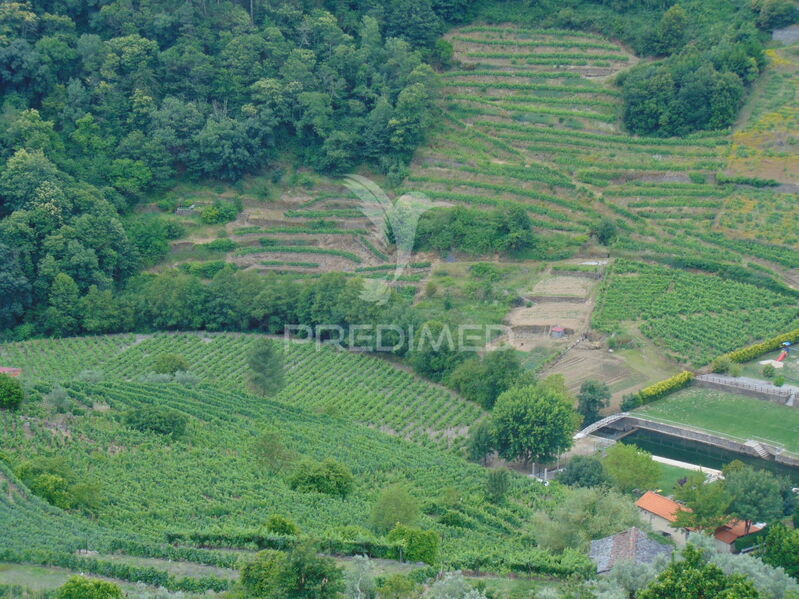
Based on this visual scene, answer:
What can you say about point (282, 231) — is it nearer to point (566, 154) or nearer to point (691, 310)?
point (566, 154)

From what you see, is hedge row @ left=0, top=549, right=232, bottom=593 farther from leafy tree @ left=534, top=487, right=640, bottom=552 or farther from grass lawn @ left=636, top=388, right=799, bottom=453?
grass lawn @ left=636, top=388, right=799, bottom=453

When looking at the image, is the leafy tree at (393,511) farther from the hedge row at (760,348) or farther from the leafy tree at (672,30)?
the leafy tree at (672,30)

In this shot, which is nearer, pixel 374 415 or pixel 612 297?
pixel 374 415

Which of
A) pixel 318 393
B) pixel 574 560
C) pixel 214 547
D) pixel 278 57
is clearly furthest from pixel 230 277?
pixel 574 560

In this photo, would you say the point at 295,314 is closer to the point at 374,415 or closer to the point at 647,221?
the point at 374,415

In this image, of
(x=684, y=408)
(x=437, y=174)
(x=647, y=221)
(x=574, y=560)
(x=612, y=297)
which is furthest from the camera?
(x=437, y=174)

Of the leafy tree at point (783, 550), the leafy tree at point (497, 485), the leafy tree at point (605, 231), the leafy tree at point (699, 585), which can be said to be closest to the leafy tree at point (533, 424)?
the leafy tree at point (497, 485)

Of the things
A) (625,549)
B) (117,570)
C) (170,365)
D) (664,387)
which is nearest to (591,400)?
(664,387)

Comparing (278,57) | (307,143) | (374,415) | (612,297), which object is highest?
(278,57)
